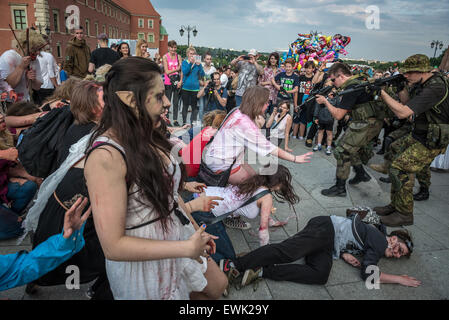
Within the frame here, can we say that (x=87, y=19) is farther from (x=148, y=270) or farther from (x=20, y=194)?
(x=148, y=270)

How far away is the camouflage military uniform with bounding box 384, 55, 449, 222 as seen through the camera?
11.7 ft

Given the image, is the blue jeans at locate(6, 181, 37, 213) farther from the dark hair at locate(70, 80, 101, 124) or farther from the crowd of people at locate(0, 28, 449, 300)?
the dark hair at locate(70, 80, 101, 124)

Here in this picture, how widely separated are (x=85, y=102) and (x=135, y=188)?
1593 millimetres

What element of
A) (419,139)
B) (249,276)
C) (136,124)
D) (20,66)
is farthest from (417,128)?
(20,66)

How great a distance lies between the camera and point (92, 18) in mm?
41281

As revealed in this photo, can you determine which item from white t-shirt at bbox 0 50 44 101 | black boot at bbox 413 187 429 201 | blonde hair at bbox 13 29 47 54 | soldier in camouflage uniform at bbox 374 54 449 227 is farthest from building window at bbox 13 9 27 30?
black boot at bbox 413 187 429 201

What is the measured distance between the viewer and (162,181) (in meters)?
1.40

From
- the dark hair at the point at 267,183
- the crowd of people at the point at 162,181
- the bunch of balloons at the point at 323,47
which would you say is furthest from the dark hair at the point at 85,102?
the bunch of balloons at the point at 323,47

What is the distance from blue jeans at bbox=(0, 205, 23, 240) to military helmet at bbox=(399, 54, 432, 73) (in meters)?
5.03

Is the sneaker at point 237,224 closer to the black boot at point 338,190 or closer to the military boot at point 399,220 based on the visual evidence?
the black boot at point 338,190

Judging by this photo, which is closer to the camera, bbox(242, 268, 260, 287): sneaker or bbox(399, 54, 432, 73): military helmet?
bbox(242, 268, 260, 287): sneaker

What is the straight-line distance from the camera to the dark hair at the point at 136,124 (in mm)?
1288
